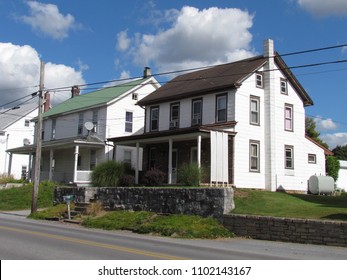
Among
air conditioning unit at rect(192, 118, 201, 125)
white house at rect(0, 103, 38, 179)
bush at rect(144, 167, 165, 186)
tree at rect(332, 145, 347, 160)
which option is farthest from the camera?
tree at rect(332, 145, 347, 160)

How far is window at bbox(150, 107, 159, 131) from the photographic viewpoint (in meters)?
32.3

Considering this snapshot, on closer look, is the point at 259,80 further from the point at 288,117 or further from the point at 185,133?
the point at 185,133

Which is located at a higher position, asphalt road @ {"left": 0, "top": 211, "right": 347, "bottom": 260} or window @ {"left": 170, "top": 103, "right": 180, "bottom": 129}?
window @ {"left": 170, "top": 103, "right": 180, "bottom": 129}

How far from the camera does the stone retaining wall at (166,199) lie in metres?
19.0

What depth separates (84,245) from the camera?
12.5m

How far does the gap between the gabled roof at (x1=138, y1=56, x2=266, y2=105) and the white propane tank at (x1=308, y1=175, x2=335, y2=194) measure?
7998mm

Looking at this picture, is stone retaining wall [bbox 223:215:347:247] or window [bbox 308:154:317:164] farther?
window [bbox 308:154:317:164]

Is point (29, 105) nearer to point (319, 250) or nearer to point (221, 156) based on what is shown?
point (221, 156)

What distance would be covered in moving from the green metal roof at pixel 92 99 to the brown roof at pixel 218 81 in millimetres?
5113

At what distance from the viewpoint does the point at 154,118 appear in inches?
1286

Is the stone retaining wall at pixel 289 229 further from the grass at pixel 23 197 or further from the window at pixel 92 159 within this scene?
the window at pixel 92 159

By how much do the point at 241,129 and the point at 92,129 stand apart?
1575cm

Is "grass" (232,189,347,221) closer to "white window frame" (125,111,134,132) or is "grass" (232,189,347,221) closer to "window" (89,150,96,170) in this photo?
"white window frame" (125,111,134,132)

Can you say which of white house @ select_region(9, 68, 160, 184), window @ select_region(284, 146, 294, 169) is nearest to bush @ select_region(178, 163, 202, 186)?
window @ select_region(284, 146, 294, 169)
